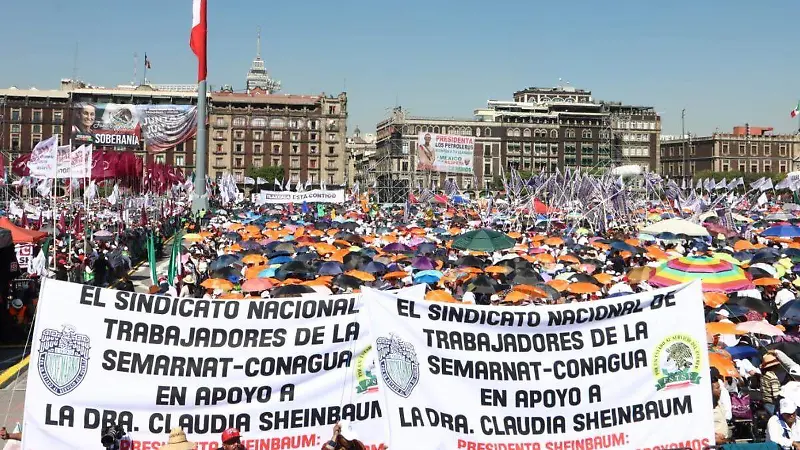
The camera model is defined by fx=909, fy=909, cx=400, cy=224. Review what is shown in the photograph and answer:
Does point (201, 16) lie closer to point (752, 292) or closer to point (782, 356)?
point (752, 292)

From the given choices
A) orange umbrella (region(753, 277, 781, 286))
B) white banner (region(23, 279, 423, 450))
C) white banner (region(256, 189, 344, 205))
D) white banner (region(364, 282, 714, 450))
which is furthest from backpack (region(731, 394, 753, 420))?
white banner (region(256, 189, 344, 205))

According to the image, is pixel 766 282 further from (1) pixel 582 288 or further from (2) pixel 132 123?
(2) pixel 132 123

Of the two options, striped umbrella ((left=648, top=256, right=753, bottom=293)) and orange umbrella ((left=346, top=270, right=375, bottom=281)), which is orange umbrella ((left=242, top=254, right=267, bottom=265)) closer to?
orange umbrella ((left=346, top=270, right=375, bottom=281))

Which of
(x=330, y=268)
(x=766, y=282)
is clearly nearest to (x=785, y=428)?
(x=766, y=282)

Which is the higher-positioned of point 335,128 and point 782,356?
point 335,128

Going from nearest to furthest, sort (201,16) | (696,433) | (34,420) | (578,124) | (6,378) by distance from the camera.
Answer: (34,420)
(696,433)
(6,378)
(201,16)
(578,124)

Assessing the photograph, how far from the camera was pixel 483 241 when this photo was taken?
18.3 m

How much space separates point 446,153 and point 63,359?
47.6 m

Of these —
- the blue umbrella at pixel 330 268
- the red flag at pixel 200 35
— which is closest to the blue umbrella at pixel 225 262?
the blue umbrella at pixel 330 268

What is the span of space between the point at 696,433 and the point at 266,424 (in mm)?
2885

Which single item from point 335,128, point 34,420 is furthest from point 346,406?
point 335,128

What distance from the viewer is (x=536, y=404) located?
5.98m

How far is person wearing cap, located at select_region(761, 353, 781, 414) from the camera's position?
7.65 meters

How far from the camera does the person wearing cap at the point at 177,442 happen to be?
5.69m
